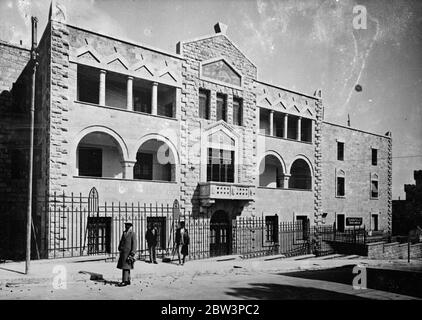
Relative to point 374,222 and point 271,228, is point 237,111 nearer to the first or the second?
point 271,228

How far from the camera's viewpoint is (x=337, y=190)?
31766 millimetres

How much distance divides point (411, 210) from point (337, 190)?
28.7 ft

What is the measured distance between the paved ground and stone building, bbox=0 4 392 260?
519 cm

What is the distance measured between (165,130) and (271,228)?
10.2m

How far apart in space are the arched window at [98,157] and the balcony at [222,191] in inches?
188

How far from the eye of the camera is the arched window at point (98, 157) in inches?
806

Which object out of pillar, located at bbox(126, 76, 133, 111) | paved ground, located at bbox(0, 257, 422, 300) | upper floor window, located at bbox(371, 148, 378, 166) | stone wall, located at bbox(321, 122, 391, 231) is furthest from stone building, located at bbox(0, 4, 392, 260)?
upper floor window, located at bbox(371, 148, 378, 166)

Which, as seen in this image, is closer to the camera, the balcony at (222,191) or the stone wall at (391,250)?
the balcony at (222,191)

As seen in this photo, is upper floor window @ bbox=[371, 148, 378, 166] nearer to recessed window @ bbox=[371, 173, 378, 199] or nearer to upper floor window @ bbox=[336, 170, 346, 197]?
recessed window @ bbox=[371, 173, 378, 199]

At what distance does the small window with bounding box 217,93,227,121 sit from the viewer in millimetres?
23875

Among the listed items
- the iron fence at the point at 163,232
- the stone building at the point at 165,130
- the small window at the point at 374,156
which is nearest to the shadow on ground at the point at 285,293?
the iron fence at the point at 163,232

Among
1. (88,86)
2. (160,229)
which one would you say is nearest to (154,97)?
(88,86)

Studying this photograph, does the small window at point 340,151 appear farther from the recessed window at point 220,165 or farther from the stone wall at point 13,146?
the stone wall at point 13,146
